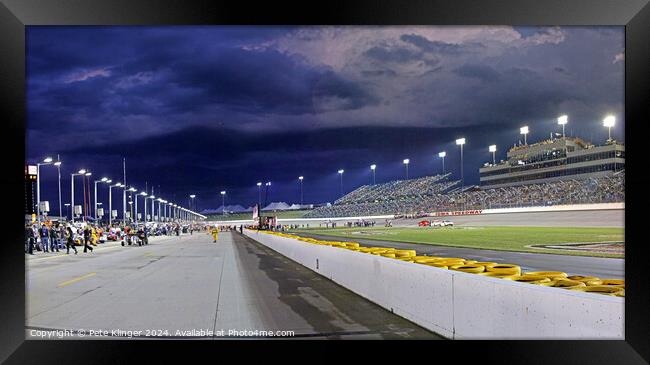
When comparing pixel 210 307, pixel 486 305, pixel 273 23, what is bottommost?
pixel 210 307

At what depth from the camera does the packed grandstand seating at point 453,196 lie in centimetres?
7300

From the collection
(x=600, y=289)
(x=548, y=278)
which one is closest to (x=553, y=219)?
(x=548, y=278)

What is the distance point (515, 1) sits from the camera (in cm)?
938

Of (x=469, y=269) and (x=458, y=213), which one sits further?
(x=458, y=213)

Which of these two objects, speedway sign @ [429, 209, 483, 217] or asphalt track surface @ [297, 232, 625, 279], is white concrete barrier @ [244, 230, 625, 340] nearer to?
asphalt track surface @ [297, 232, 625, 279]

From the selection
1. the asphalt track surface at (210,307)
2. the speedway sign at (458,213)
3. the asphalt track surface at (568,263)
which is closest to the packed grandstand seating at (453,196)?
the speedway sign at (458,213)

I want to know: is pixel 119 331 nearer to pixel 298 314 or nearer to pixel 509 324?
pixel 298 314

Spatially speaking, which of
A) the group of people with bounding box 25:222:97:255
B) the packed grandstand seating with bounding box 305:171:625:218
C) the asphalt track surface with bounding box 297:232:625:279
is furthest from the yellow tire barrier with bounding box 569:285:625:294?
the packed grandstand seating with bounding box 305:171:625:218

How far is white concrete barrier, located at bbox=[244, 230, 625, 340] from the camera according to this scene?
7.17m

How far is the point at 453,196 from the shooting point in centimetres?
10600

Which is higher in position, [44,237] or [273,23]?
[273,23]

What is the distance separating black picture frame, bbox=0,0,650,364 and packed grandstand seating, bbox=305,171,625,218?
58.3 metres

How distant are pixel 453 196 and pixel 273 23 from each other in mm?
98769

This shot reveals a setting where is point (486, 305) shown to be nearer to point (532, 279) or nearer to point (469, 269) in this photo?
point (532, 279)
